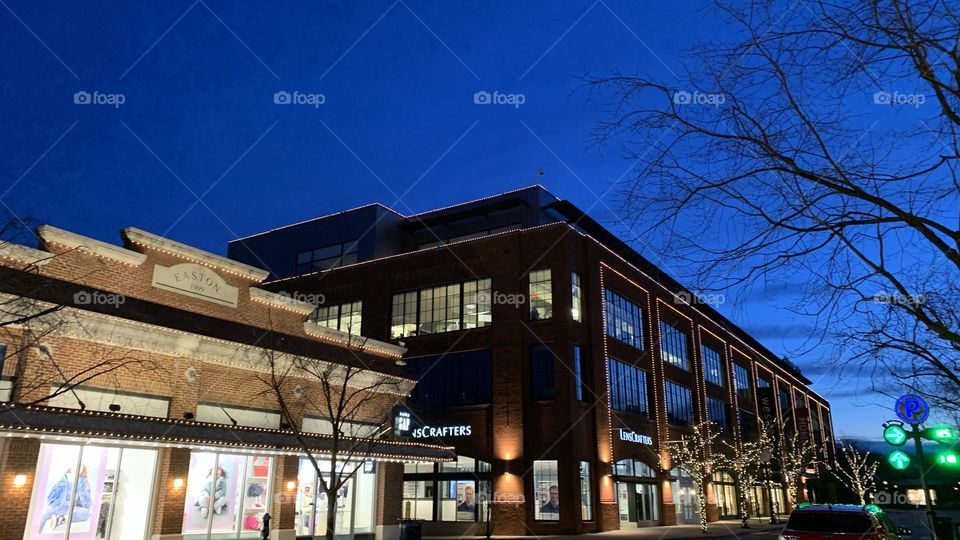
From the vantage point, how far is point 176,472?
69.2 ft

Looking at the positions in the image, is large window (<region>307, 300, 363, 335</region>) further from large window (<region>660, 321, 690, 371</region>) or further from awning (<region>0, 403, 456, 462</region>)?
large window (<region>660, 321, 690, 371</region>)

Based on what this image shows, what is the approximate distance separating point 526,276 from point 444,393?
900 centimetres

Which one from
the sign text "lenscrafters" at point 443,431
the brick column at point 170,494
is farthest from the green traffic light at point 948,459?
the sign text "lenscrafters" at point 443,431

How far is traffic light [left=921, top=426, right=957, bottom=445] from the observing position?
10766mm

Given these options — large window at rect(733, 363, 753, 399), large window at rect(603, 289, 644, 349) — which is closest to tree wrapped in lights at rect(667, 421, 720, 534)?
large window at rect(603, 289, 644, 349)

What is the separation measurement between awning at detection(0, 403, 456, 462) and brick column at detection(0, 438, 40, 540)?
995 millimetres

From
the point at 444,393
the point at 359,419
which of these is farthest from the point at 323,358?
the point at 444,393

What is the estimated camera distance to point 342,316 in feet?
162

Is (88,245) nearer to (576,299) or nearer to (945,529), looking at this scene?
(945,529)

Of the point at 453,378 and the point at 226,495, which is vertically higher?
the point at 453,378

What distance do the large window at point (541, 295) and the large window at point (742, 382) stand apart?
34.2 meters

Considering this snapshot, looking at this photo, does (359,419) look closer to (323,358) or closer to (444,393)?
(323,358)

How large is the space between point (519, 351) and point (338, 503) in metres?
16.6

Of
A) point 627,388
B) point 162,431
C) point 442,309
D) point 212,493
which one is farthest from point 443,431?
point 162,431
